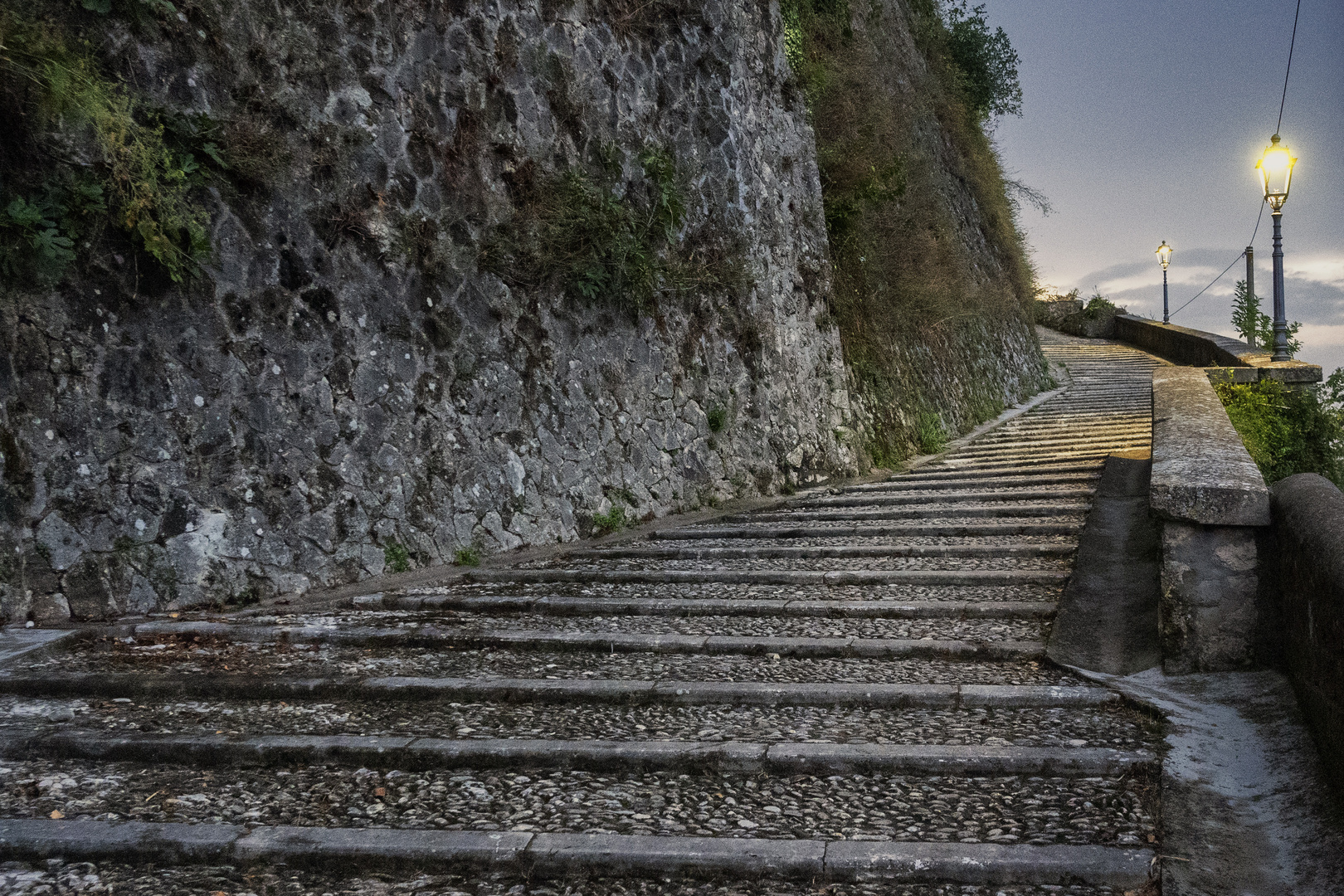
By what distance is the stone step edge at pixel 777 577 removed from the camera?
5.40 meters

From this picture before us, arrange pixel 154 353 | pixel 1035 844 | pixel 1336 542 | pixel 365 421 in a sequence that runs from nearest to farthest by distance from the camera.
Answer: pixel 1035 844 → pixel 1336 542 → pixel 154 353 → pixel 365 421

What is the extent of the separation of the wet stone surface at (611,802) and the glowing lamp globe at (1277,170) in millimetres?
10567

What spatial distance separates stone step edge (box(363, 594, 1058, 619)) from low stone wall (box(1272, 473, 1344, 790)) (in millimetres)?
1247

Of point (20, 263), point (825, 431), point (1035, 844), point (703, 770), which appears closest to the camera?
point (1035, 844)

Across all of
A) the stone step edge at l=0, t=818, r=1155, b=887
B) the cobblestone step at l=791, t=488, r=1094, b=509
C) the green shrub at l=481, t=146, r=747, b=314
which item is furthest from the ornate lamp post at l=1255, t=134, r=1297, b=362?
the stone step edge at l=0, t=818, r=1155, b=887

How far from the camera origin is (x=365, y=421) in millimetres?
6270

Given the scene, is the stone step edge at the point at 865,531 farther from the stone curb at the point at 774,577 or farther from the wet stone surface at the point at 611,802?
the wet stone surface at the point at 611,802

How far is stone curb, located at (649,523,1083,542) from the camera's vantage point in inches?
A: 253

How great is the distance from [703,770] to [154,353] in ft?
13.7

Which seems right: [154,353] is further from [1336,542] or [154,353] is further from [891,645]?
[1336,542]

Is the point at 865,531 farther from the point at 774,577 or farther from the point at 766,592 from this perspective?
the point at 766,592

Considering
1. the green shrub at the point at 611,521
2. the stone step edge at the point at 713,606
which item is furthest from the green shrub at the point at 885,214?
the stone step edge at the point at 713,606

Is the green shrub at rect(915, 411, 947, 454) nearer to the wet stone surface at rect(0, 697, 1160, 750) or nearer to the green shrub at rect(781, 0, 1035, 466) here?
the green shrub at rect(781, 0, 1035, 466)

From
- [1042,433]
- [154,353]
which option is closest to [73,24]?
[154,353]
